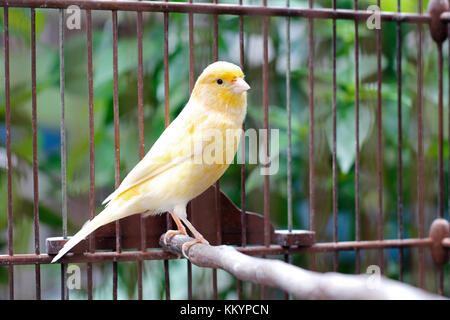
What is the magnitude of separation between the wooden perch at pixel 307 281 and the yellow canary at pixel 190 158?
17 cm

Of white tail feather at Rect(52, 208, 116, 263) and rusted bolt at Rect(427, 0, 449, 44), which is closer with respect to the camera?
white tail feather at Rect(52, 208, 116, 263)

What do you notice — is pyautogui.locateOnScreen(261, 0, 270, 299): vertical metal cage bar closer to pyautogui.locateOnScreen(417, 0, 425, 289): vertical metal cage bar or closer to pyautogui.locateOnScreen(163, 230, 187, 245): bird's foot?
pyautogui.locateOnScreen(163, 230, 187, 245): bird's foot

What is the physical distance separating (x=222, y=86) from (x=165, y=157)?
0.16 meters

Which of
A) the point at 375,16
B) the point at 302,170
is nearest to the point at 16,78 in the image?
the point at 302,170

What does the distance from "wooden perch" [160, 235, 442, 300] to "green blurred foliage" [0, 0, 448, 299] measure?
830 millimetres

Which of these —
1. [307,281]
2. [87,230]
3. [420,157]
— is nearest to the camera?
[307,281]

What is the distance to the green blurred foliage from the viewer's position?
1.70 meters

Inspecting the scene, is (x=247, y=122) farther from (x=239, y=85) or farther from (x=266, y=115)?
(x=239, y=85)

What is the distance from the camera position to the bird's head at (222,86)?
1.08 m

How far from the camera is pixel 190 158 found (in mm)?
1088

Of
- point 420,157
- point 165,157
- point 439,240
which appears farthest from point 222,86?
point 439,240

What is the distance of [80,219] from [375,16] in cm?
88

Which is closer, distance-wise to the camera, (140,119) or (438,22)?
(140,119)

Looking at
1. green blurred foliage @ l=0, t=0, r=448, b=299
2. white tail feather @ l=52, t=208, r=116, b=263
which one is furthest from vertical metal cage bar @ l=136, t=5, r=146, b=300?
green blurred foliage @ l=0, t=0, r=448, b=299
